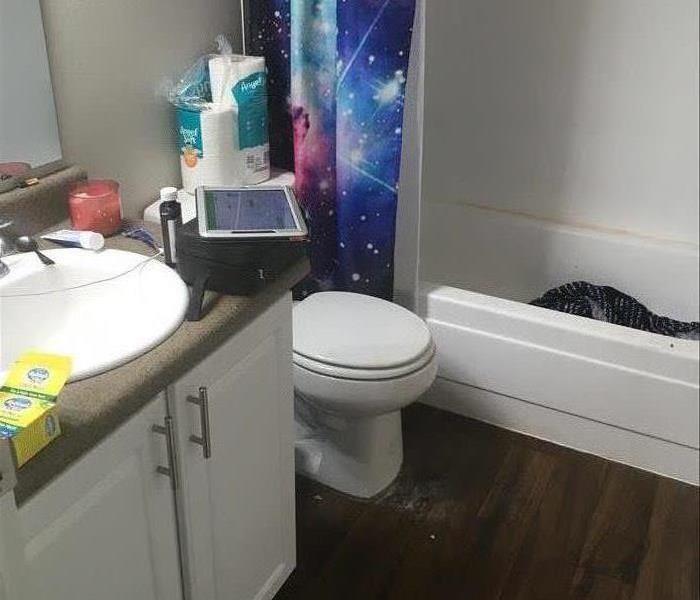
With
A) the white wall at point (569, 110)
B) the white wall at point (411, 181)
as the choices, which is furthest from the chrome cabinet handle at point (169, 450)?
the white wall at point (569, 110)

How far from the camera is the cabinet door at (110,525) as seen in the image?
97cm

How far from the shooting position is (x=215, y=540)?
1354 millimetres

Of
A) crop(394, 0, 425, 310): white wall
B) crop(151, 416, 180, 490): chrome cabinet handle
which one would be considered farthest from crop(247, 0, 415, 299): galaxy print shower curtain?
crop(151, 416, 180, 490): chrome cabinet handle

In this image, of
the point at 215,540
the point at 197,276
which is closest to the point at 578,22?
the point at 197,276

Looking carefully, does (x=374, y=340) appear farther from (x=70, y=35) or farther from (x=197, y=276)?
(x=70, y=35)

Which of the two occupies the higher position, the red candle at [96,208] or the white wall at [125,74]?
the white wall at [125,74]

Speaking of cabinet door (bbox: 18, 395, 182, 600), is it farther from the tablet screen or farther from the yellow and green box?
the tablet screen

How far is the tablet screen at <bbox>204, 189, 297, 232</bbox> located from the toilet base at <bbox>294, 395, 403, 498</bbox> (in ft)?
2.29

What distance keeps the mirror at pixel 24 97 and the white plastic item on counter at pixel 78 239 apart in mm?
134

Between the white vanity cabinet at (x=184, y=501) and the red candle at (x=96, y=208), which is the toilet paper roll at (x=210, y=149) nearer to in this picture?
the red candle at (x=96, y=208)

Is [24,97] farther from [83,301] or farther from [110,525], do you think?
[110,525]

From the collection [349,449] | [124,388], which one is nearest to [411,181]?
[349,449]

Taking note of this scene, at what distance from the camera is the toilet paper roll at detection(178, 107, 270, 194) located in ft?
5.98

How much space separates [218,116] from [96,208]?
0.46 meters
